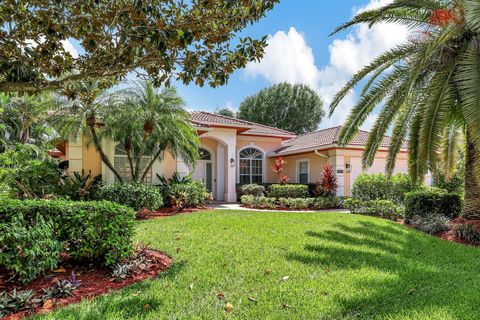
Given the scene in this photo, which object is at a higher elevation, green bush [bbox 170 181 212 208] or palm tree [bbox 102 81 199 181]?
palm tree [bbox 102 81 199 181]

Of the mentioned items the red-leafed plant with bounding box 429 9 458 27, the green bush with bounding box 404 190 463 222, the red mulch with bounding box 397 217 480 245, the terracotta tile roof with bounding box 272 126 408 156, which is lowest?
the red mulch with bounding box 397 217 480 245

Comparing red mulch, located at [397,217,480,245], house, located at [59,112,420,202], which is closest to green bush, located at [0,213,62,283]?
red mulch, located at [397,217,480,245]

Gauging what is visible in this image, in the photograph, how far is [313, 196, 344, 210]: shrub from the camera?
1770cm

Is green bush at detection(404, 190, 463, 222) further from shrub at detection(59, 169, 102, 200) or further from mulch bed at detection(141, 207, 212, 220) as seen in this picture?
shrub at detection(59, 169, 102, 200)

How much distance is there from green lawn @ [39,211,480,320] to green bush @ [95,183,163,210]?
402 centimetres

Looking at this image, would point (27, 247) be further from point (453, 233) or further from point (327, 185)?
point (327, 185)

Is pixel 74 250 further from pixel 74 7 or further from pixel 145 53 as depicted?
pixel 74 7

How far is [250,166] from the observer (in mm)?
23094

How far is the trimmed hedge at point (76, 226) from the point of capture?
488cm

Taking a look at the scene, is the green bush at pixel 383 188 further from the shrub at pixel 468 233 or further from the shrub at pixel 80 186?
the shrub at pixel 80 186

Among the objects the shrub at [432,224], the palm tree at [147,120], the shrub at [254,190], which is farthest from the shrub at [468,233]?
the shrub at [254,190]

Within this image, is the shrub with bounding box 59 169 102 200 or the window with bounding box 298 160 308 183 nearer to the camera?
the shrub with bounding box 59 169 102 200

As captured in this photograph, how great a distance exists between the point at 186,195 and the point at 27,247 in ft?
34.7

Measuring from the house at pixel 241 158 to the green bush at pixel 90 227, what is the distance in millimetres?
11752
